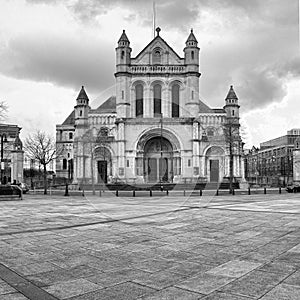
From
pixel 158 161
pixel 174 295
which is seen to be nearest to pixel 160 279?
pixel 174 295

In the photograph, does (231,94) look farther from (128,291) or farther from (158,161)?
(128,291)

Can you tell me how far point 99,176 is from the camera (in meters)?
58.8

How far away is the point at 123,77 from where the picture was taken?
57656 millimetres

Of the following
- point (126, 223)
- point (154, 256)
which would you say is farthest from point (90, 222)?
point (154, 256)

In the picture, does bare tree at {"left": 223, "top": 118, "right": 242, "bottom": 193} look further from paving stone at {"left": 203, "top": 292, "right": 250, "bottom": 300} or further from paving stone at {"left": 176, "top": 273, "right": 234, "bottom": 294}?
paving stone at {"left": 203, "top": 292, "right": 250, "bottom": 300}

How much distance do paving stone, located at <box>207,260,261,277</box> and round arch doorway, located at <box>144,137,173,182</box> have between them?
4954 centimetres

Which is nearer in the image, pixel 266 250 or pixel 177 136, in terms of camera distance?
pixel 266 250

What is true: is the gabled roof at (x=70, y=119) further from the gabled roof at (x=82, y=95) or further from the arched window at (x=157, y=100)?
the arched window at (x=157, y=100)

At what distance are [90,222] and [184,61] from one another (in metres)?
48.3

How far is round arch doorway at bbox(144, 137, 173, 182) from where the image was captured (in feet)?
190

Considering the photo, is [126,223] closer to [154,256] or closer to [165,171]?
[154,256]

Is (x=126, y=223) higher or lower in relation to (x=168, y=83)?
lower

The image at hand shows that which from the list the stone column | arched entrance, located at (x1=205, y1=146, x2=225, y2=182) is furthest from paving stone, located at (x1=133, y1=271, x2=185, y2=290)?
arched entrance, located at (x1=205, y1=146, x2=225, y2=182)

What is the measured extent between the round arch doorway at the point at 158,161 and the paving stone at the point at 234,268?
49.5m
